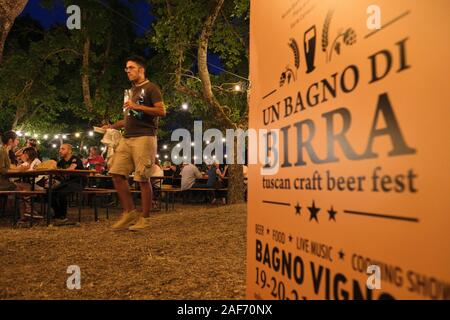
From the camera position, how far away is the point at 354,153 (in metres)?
1.22

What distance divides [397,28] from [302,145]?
1.89 feet

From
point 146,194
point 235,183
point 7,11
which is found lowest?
point 146,194

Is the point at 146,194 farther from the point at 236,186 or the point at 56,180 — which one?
the point at 236,186

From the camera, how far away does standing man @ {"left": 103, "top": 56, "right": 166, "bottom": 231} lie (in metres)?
4.44

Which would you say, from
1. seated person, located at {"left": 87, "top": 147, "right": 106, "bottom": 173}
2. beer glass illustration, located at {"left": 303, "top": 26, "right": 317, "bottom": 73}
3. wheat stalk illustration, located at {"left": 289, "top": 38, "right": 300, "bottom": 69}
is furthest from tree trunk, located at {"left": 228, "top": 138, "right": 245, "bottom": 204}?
beer glass illustration, located at {"left": 303, "top": 26, "right": 317, "bottom": 73}

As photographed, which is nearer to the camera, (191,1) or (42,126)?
(191,1)

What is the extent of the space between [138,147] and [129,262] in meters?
1.71

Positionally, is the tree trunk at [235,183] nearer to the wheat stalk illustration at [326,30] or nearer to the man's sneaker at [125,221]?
the man's sneaker at [125,221]

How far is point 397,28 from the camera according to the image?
3.59 feet

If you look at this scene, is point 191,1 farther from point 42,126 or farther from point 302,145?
point 42,126

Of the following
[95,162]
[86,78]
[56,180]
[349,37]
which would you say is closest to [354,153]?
[349,37]

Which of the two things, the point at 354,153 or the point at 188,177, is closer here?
the point at 354,153

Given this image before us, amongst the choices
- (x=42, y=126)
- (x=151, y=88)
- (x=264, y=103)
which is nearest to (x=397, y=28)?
(x=264, y=103)

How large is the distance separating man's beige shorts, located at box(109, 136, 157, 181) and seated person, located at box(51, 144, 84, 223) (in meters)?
2.08
